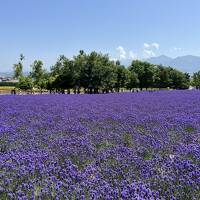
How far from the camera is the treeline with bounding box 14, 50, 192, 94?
173 ft

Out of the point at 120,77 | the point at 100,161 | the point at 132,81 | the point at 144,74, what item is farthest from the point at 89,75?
the point at 100,161

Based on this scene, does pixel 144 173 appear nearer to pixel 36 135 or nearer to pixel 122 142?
pixel 122 142

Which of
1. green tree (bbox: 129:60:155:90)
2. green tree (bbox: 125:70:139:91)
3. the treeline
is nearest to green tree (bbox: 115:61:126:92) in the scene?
the treeline

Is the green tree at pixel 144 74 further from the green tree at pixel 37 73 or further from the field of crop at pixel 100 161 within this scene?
the field of crop at pixel 100 161

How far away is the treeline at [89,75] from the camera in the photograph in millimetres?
52688

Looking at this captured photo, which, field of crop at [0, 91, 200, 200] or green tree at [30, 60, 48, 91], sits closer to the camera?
field of crop at [0, 91, 200, 200]

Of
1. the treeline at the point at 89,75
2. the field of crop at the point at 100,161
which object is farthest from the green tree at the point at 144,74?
the field of crop at the point at 100,161

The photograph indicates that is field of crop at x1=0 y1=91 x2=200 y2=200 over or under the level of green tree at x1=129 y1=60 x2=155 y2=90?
under

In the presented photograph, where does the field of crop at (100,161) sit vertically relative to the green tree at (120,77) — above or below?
below

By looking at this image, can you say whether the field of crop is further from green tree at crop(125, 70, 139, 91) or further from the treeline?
green tree at crop(125, 70, 139, 91)

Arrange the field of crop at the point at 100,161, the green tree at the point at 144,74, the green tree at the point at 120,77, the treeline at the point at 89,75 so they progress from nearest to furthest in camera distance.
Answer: the field of crop at the point at 100,161 < the treeline at the point at 89,75 < the green tree at the point at 120,77 < the green tree at the point at 144,74

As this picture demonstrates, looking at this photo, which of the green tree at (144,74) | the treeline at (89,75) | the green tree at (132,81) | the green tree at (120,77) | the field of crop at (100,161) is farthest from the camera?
the green tree at (144,74)

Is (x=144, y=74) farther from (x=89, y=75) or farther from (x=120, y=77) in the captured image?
(x=89, y=75)

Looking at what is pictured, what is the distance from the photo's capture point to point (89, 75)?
172ft
